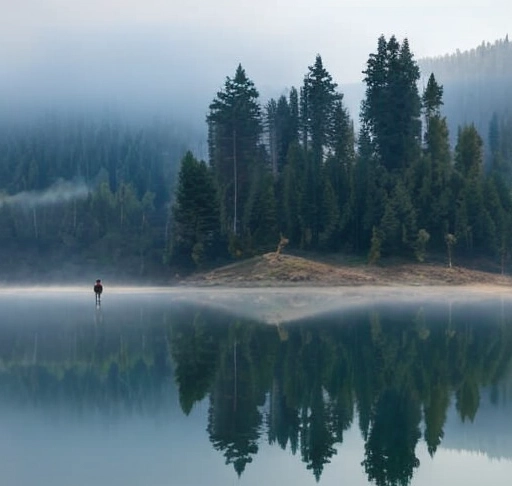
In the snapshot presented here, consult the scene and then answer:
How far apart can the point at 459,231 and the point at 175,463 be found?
2583 inches

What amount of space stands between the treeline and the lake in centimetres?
3689

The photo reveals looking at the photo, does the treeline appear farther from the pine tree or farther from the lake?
the lake

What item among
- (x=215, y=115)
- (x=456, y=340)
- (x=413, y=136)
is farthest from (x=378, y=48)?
(x=456, y=340)

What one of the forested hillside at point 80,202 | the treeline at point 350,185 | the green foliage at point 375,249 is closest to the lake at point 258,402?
the green foliage at point 375,249

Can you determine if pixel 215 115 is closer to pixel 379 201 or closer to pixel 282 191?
pixel 282 191

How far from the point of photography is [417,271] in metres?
72.6

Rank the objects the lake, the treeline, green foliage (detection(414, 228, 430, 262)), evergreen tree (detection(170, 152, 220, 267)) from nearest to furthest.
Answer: the lake, green foliage (detection(414, 228, 430, 262)), the treeline, evergreen tree (detection(170, 152, 220, 267))

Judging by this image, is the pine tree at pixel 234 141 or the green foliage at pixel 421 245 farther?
the pine tree at pixel 234 141

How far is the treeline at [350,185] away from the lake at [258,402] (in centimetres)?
3689

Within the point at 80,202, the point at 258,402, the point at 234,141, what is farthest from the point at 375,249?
the point at 80,202

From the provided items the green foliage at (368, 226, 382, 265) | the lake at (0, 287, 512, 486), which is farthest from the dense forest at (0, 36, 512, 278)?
the lake at (0, 287, 512, 486)

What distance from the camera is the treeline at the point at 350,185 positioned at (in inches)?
3081

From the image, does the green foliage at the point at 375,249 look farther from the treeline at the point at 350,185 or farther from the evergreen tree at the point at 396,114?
the evergreen tree at the point at 396,114

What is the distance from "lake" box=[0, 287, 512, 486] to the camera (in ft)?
50.8
